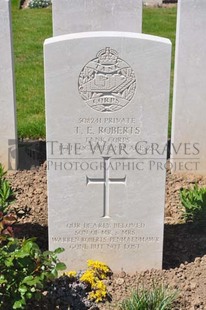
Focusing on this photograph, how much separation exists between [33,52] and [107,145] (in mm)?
6772

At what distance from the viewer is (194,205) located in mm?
4922

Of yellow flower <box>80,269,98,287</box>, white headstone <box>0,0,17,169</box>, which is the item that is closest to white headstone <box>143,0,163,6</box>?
white headstone <box>0,0,17,169</box>

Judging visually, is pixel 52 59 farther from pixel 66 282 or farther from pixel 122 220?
pixel 66 282

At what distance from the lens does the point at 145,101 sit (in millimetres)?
3951

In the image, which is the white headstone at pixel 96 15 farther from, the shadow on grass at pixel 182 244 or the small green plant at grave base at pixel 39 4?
the small green plant at grave base at pixel 39 4

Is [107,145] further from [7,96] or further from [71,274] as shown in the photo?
[7,96]

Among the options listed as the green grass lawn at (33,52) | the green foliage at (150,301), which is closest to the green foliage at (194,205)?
the green foliage at (150,301)

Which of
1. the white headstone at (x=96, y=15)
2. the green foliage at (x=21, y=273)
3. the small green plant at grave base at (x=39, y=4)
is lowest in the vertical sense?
the green foliage at (x=21, y=273)

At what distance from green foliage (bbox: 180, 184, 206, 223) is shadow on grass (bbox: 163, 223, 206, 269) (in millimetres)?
68

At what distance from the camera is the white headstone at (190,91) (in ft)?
18.4

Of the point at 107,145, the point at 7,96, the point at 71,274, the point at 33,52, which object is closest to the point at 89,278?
the point at 71,274

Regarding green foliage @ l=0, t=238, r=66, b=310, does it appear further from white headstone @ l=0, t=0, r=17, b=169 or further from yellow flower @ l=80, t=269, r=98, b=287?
white headstone @ l=0, t=0, r=17, b=169

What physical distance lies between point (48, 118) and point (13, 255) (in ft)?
3.19

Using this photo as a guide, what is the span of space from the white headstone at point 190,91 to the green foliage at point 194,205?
38.9 inches
